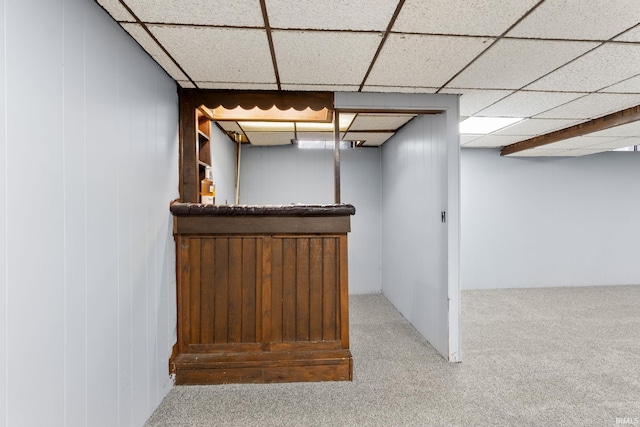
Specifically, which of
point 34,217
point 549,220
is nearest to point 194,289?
point 34,217

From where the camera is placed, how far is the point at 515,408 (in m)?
2.23

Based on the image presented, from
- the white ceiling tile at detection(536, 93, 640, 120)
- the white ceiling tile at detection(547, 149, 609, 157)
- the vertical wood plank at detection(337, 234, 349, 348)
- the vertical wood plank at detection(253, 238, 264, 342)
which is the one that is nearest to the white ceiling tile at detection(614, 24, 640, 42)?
the white ceiling tile at detection(536, 93, 640, 120)

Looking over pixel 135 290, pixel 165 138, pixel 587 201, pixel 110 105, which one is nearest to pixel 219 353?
pixel 135 290

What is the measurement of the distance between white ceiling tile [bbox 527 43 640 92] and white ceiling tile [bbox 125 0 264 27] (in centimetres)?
207

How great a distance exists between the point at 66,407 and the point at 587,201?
23.4 feet

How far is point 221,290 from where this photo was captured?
2682 mm

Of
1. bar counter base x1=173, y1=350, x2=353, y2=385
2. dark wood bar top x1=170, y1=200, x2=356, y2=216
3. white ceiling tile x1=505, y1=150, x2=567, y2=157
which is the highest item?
white ceiling tile x1=505, y1=150, x2=567, y2=157

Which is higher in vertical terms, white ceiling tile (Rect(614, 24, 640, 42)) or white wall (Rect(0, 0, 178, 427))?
white ceiling tile (Rect(614, 24, 640, 42))

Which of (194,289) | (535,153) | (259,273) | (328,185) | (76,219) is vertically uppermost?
(535,153)

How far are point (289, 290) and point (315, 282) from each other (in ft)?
0.72

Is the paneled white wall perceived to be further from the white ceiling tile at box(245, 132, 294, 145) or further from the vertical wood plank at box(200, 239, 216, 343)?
the vertical wood plank at box(200, 239, 216, 343)

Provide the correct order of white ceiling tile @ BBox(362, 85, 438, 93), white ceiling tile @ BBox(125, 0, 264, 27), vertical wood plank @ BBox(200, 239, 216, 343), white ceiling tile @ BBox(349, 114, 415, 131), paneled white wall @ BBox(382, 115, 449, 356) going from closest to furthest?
white ceiling tile @ BBox(125, 0, 264, 27), vertical wood plank @ BBox(200, 239, 216, 343), white ceiling tile @ BBox(362, 85, 438, 93), paneled white wall @ BBox(382, 115, 449, 356), white ceiling tile @ BBox(349, 114, 415, 131)

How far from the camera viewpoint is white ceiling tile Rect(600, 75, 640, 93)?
2.56 m

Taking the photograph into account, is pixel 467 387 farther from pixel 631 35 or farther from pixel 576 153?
pixel 576 153
